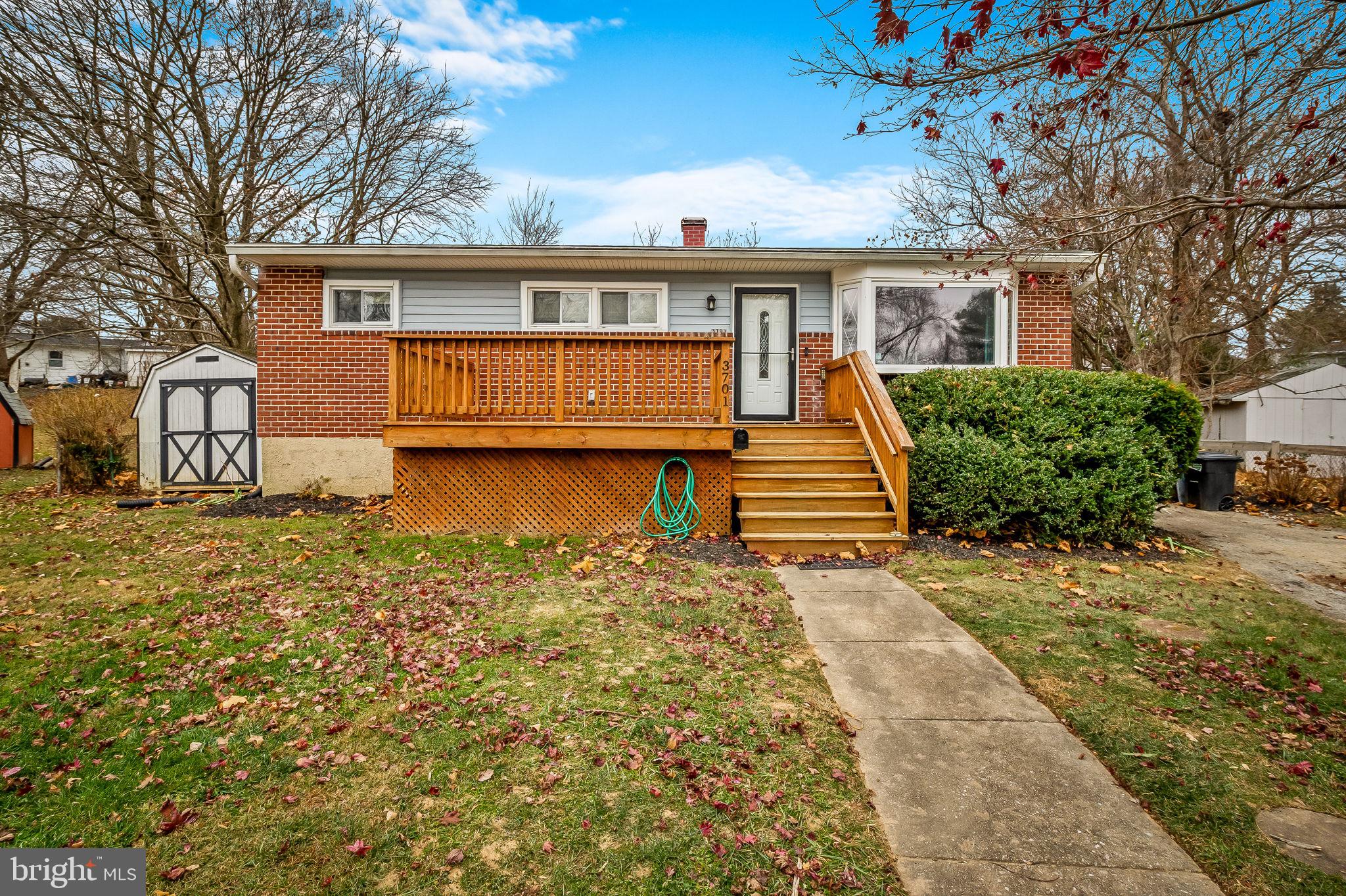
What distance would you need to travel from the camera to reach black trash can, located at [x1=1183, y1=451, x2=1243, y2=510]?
30.4 feet

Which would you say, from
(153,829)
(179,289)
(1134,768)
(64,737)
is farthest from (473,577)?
(179,289)

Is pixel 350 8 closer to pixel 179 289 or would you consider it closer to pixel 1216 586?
pixel 179 289

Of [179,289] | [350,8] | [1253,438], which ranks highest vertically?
[350,8]

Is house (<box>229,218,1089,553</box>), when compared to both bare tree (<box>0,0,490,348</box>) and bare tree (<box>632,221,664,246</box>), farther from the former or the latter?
bare tree (<box>632,221,664,246</box>)

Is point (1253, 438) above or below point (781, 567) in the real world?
above

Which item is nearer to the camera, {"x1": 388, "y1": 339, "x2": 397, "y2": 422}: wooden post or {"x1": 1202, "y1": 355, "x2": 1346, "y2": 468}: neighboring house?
{"x1": 388, "y1": 339, "x2": 397, "y2": 422}: wooden post

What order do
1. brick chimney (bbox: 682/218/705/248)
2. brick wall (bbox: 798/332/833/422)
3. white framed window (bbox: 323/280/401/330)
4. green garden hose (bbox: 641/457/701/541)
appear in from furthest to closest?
brick chimney (bbox: 682/218/705/248) < brick wall (bbox: 798/332/833/422) < white framed window (bbox: 323/280/401/330) < green garden hose (bbox: 641/457/701/541)

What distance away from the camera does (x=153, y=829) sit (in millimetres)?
2287

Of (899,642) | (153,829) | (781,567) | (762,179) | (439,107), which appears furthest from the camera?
(762,179)

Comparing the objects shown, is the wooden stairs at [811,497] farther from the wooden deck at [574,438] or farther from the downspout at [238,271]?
the downspout at [238,271]

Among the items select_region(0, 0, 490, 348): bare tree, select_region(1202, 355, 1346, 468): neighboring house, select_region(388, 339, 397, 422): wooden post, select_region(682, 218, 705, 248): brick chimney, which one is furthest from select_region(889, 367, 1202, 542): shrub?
select_region(0, 0, 490, 348): bare tree

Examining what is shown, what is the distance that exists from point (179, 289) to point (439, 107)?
824 cm

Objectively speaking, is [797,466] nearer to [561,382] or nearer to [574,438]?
[574,438]

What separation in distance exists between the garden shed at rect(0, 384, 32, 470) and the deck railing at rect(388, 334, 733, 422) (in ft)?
37.1
